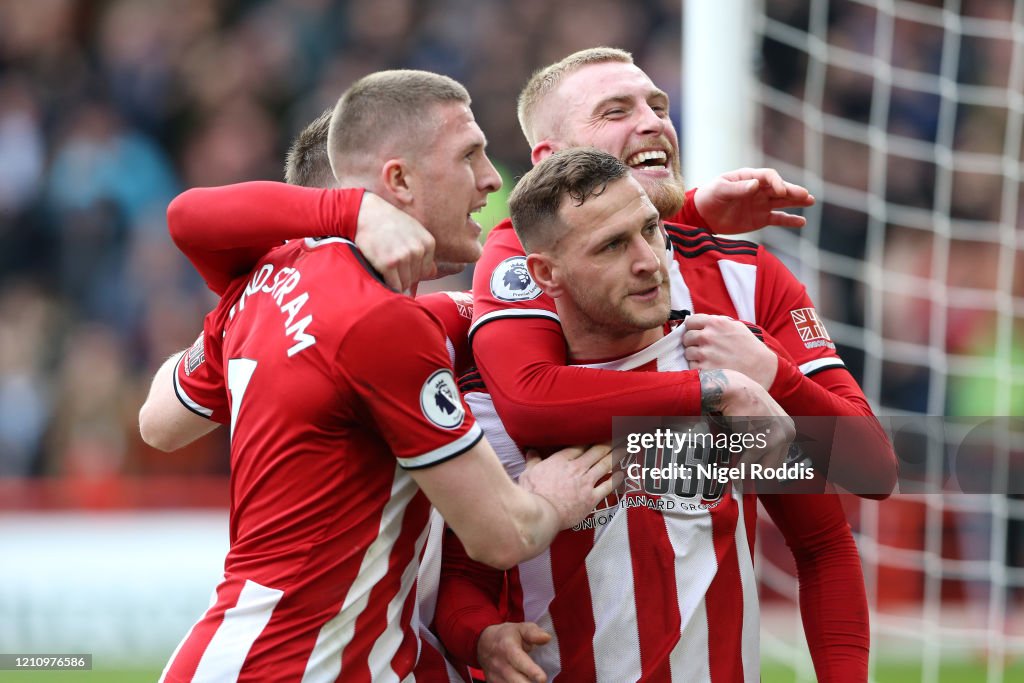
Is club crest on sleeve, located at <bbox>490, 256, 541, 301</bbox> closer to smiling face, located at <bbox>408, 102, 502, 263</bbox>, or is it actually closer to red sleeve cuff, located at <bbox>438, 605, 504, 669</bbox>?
smiling face, located at <bbox>408, 102, 502, 263</bbox>

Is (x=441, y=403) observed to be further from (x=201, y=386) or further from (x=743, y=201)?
(x=743, y=201)

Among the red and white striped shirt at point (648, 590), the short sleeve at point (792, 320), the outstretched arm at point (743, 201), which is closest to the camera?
the red and white striped shirt at point (648, 590)

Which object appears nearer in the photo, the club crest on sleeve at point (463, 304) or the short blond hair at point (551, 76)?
the club crest on sleeve at point (463, 304)

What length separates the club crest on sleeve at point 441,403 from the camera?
7.78 ft

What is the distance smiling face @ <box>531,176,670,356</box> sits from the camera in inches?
107

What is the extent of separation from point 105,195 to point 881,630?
577 cm

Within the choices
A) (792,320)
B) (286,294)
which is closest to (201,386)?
(286,294)

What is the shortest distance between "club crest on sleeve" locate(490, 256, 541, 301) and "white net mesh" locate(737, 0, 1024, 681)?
8.30ft

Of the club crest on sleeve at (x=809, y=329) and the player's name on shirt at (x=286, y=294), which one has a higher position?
the player's name on shirt at (x=286, y=294)

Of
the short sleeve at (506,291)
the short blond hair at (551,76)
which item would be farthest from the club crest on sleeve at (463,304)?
the short blond hair at (551,76)

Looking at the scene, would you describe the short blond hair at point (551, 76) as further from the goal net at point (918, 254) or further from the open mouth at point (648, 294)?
the goal net at point (918, 254)

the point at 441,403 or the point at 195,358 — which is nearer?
the point at 441,403

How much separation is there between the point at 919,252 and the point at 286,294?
18.6 ft

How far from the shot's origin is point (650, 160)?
318 centimetres
